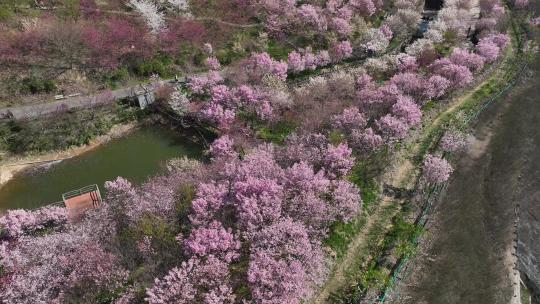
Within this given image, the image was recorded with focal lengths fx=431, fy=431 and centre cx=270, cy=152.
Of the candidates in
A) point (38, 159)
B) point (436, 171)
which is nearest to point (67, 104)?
point (38, 159)

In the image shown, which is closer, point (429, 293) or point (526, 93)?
point (429, 293)

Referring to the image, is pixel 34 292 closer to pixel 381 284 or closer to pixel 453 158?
pixel 381 284

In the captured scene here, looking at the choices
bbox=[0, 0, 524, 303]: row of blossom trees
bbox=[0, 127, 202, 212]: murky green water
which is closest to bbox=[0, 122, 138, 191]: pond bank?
bbox=[0, 127, 202, 212]: murky green water

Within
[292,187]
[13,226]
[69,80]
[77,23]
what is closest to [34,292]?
[13,226]

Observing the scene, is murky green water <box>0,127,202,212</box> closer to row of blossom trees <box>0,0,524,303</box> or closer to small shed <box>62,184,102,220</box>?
small shed <box>62,184,102,220</box>

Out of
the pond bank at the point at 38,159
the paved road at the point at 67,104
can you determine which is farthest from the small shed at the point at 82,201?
the paved road at the point at 67,104

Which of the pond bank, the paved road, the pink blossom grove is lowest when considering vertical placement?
the pond bank
